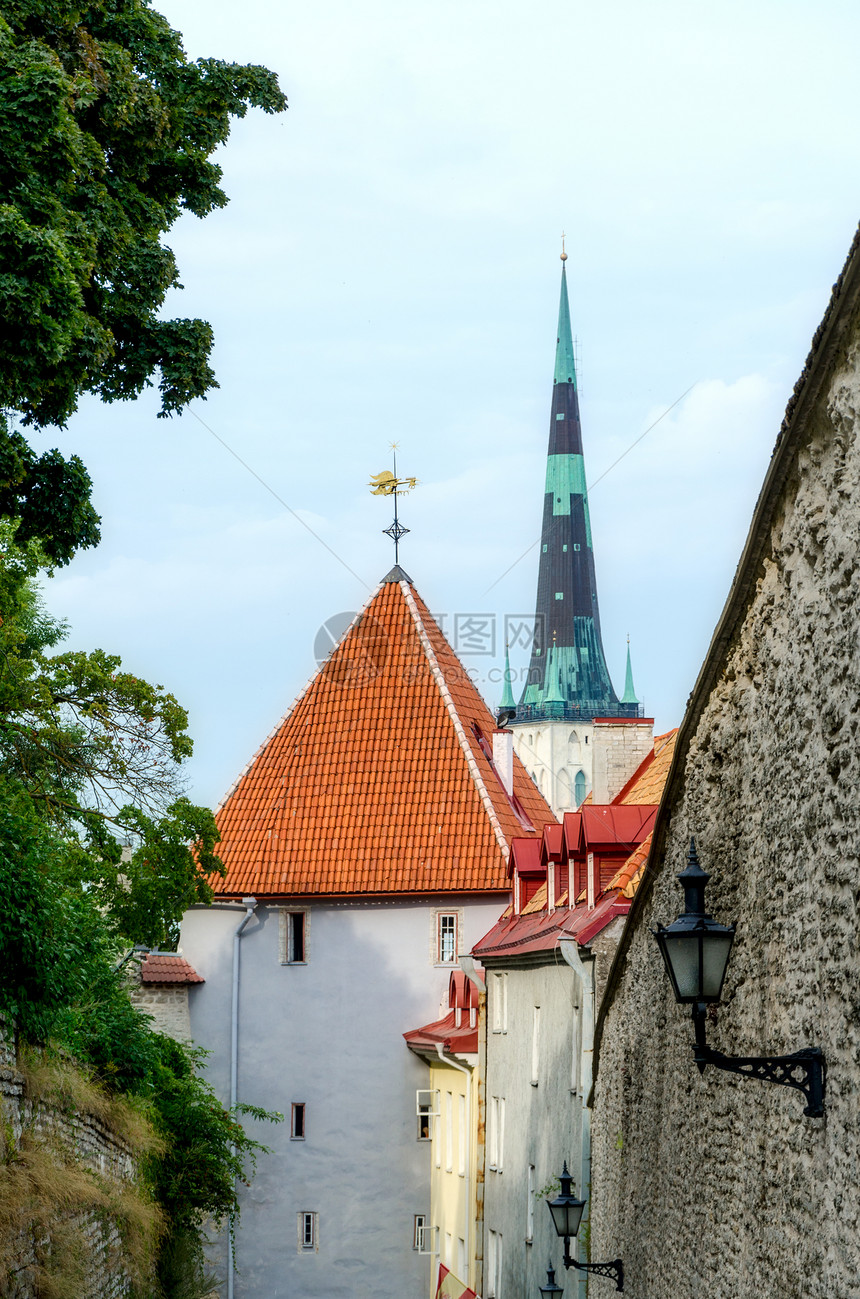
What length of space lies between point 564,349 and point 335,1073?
63068 mm

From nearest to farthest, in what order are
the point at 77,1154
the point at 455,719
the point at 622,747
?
the point at 77,1154
the point at 622,747
the point at 455,719

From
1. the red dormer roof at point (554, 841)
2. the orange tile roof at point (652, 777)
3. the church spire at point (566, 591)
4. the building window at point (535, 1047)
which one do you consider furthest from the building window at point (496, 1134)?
Answer: the church spire at point (566, 591)

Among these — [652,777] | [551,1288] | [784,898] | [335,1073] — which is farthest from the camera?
[335,1073]

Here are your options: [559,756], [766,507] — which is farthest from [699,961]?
[559,756]

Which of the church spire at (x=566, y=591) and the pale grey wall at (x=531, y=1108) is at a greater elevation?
the church spire at (x=566, y=591)

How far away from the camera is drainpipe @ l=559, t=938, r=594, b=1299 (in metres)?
12.9

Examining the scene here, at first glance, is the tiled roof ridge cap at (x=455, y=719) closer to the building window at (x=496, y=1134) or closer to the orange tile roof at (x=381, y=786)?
the orange tile roof at (x=381, y=786)

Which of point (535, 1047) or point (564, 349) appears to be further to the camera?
point (564, 349)

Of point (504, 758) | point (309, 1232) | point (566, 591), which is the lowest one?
point (309, 1232)

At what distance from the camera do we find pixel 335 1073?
24.9m

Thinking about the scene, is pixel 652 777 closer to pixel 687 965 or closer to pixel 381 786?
pixel 381 786

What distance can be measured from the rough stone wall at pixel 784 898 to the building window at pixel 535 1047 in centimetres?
858

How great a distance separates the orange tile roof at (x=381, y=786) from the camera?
25.1 m

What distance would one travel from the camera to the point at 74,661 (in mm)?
14922
